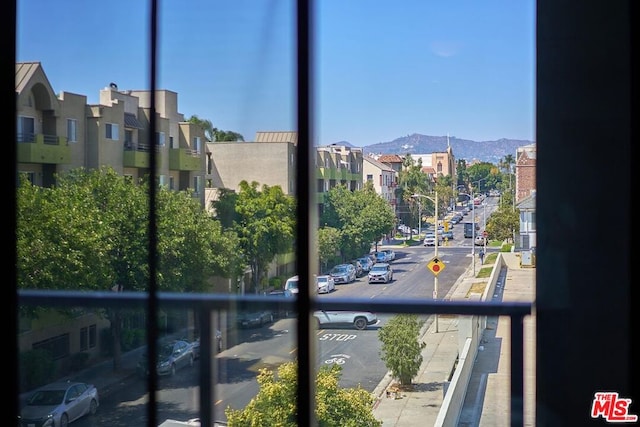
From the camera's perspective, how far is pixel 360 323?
2.11m

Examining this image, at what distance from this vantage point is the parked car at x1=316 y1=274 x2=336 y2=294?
2105 millimetres

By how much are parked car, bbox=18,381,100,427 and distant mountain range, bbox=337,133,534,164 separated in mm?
1294

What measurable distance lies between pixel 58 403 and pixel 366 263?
4.14 feet

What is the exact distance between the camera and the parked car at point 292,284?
82.4 inches

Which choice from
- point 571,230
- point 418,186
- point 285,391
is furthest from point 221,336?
point 571,230

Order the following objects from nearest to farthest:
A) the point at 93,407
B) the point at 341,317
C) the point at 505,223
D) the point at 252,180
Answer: the point at 341,317 < the point at 505,223 < the point at 252,180 < the point at 93,407

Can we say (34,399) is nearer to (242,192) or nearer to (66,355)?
(66,355)

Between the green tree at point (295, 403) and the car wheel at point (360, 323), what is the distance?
0.15 meters

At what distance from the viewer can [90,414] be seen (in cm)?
245

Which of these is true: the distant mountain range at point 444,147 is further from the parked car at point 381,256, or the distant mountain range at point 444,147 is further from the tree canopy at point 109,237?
the tree canopy at point 109,237

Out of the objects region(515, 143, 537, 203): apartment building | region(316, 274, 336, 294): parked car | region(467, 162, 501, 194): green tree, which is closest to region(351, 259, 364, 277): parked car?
region(316, 274, 336, 294): parked car

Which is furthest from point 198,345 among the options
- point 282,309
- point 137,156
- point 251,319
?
point 137,156

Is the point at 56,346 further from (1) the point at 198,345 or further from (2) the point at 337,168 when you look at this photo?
(2) the point at 337,168

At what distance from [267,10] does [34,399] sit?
5.27 ft
